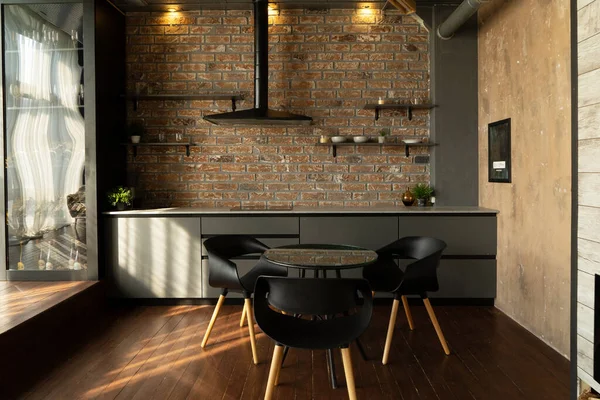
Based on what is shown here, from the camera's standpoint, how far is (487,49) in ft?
14.0

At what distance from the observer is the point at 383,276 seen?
3256mm

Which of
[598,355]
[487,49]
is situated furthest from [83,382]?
[487,49]

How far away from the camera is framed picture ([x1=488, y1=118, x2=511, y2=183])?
3.86 meters

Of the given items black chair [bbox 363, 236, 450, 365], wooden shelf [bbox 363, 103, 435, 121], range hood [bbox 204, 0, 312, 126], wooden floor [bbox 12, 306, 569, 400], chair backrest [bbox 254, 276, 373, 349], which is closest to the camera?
chair backrest [bbox 254, 276, 373, 349]

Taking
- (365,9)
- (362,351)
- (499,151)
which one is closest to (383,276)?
(362,351)

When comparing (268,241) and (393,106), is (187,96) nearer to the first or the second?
(268,241)

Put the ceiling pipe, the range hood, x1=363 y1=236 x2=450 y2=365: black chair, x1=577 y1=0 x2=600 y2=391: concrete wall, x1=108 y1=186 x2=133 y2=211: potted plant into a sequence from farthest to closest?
1. the range hood
2. x1=108 y1=186 x2=133 y2=211: potted plant
3. the ceiling pipe
4. x1=363 y1=236 x2=450 y2=365: black chair
5. x1=577 y1=0 x2=600 y2=391: concrete wall

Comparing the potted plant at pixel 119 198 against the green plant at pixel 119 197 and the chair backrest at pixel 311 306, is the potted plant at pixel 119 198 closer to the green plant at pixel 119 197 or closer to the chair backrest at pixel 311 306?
the green plant at pixel 119 197

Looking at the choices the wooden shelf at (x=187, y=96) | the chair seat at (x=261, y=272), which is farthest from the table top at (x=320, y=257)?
the wooden shelf at (x=187, y=96)

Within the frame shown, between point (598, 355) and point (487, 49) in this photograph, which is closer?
point (598, 355)

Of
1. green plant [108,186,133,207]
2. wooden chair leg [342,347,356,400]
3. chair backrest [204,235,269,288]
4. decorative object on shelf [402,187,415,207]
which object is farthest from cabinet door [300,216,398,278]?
wooden chair leg [342,347,356,400]

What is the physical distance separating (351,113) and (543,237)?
2.19 metres

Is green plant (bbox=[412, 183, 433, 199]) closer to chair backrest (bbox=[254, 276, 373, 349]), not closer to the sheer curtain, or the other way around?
chair backrest (bbox=[254, 276, 373, 349])

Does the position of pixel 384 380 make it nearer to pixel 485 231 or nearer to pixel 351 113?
pixel 485 231
